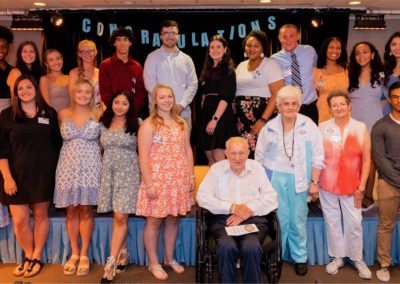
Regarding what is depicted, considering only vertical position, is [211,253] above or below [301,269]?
above

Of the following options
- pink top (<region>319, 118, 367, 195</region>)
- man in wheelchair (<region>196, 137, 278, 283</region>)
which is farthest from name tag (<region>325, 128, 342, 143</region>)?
man in wheelchair (<region>196, 137, 278, 283</region>)

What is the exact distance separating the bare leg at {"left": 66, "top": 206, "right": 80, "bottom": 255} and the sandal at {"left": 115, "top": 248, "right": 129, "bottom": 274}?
356 mm

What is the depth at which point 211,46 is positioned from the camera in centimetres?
381

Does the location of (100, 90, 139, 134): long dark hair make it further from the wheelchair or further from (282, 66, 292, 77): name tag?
(282, 66, 292, 77): name tag

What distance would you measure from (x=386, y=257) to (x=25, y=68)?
11.0 ft

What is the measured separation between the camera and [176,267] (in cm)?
353

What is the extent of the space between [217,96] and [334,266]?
1.67m

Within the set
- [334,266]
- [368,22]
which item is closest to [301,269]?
[334,266]

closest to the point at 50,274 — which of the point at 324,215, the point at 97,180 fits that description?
the point at 97,180

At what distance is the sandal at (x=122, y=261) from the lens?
3.55m

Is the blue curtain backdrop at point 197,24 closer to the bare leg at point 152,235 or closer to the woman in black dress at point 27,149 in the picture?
the woman in black dress at point 27,149

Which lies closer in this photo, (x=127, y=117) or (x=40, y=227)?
(x=127, y=117)

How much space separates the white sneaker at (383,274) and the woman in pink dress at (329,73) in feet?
4.51

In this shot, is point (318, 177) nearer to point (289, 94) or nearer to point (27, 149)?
point (289, 94)
